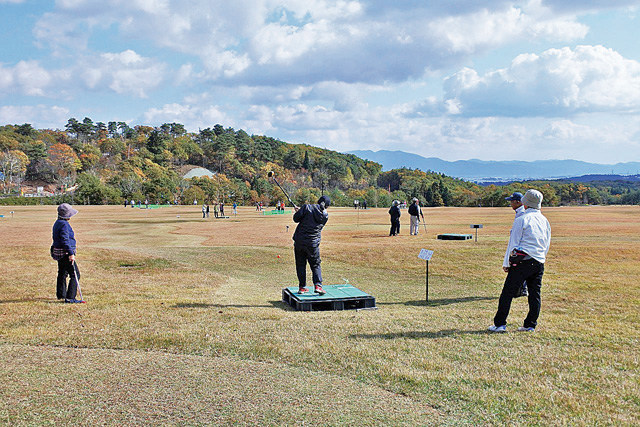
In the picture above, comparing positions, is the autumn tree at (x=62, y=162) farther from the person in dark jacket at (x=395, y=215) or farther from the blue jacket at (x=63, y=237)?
the blue jacket at (x=63, y=237)

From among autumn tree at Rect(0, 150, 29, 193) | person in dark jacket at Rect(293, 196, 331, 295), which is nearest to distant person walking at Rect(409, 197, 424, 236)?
person in dark jacket at Rect(293, 196, 331, 295)

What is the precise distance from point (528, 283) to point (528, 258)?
20.3 inches

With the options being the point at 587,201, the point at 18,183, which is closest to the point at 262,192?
the point at 18,183

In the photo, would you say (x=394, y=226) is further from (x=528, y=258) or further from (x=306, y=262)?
(x=528, y=258)

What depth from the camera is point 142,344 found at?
8.06 m

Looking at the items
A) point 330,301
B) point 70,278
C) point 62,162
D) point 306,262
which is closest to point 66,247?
point 70,278

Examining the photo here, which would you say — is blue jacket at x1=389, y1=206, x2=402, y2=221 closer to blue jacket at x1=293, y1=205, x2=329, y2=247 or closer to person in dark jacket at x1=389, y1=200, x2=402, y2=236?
person in dark jacket at x1=389, y1=200, x2=402, y2=236

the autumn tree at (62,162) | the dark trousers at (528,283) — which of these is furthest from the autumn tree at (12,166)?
the dark trousers at (528,283)

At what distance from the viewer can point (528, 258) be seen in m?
8.41

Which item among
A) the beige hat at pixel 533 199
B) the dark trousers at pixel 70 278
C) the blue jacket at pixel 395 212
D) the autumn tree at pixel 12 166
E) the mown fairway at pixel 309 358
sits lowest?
the mown fairway at pixel 309 358

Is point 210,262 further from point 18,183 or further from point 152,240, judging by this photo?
point 18,183

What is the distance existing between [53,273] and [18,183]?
147088mm

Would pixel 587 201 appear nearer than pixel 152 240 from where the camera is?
No

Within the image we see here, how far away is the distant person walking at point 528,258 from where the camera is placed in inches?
331
